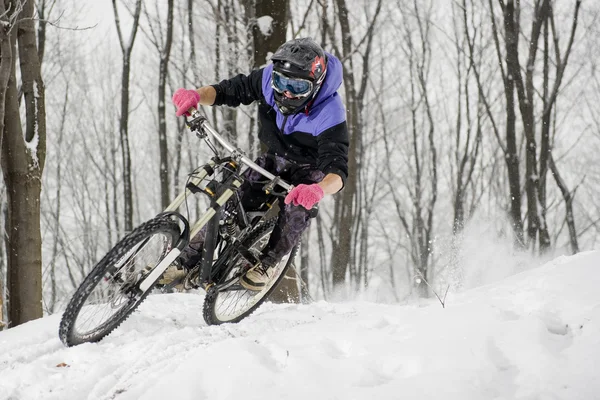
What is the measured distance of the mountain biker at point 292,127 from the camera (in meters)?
3.69

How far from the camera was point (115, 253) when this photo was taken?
3305 millimetres

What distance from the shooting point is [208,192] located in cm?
372

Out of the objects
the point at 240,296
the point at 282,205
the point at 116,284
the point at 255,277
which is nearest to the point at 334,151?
the point at 282,205

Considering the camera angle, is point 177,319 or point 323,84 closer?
point 323,84

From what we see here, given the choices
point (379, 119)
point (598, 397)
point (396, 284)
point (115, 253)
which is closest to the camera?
point (598, 397)

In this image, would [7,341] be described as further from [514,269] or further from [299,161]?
[514,269]

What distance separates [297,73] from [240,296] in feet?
6.90

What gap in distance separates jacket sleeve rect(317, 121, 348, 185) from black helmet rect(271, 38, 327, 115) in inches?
12.1

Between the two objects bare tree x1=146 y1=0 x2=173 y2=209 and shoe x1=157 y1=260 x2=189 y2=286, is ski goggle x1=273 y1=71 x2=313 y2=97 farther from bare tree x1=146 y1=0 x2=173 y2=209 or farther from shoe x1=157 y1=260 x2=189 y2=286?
bare tree x1=146 y1=0 x2=173 y2=209

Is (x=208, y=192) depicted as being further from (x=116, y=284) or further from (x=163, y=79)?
(x=163, y=79)

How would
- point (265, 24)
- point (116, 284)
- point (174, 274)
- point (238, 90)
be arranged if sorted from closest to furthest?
point (116, 284), point (174, 274), point (238, 90), point (265, 24)

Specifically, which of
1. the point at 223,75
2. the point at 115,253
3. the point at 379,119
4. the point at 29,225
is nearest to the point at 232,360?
the point at 115,253

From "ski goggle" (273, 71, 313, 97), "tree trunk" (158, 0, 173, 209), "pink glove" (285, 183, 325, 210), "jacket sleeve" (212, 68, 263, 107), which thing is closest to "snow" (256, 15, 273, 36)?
"jacket sleeve" (212, 68, 263, 107)

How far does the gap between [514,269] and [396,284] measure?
15.3 m
